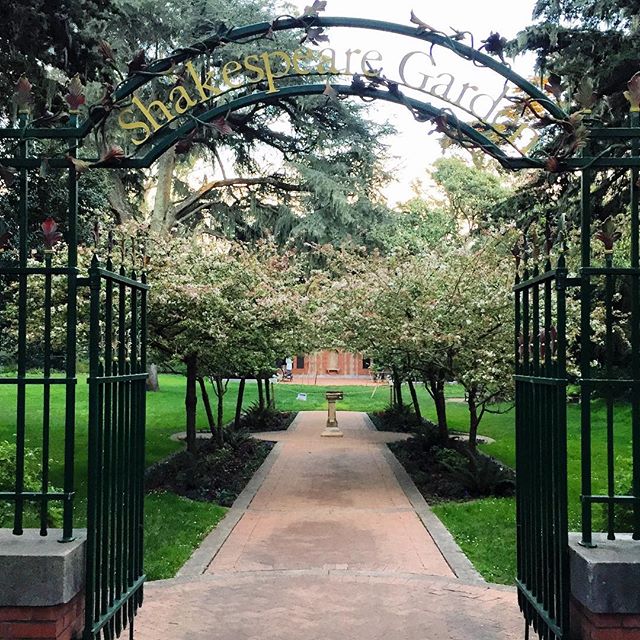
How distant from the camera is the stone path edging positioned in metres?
7.13

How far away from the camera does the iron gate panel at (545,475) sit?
392 cm

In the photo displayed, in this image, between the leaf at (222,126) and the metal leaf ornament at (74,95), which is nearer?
the metal leaf ornament at (74,95)

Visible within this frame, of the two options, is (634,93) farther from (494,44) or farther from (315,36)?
(315,36)

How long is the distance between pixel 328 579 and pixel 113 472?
2.96 m

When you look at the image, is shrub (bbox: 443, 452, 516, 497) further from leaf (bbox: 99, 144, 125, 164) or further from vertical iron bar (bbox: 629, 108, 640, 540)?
leaf (bbox: 99, 144, 125, 164)

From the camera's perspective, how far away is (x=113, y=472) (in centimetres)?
438

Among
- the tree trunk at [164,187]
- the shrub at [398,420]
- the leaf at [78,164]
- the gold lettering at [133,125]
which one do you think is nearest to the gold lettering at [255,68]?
the gold lettering at [133,125]

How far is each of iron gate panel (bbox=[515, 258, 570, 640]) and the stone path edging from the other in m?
2.40

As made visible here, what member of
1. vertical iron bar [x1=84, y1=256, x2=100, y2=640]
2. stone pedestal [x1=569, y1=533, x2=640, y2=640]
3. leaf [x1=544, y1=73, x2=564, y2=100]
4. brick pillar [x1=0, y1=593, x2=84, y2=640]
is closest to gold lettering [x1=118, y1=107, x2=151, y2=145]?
vertical iron bar [x1=84, y1=256, x2=100, y2=640]

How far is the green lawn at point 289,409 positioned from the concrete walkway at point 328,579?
28cm

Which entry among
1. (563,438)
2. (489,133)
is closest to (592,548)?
(563,438)

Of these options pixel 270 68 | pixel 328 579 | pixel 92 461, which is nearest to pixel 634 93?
pixel 270 68

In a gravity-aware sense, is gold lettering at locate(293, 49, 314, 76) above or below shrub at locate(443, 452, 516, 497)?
above

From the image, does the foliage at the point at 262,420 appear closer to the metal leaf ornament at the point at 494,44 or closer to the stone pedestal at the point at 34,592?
the stone pedestal at the point at 34,592
